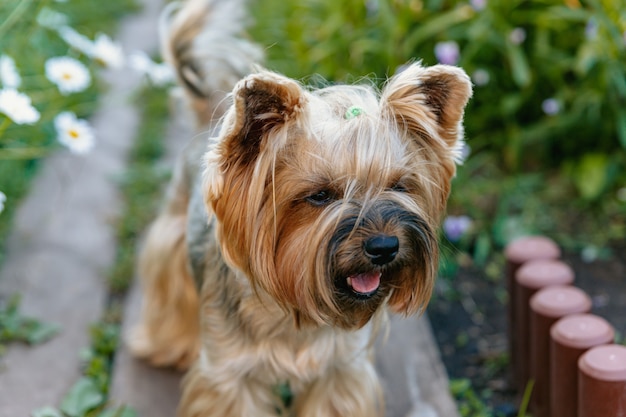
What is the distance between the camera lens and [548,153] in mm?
4758

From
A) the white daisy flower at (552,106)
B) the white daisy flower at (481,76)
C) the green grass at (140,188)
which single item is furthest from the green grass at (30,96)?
the white daisy flower at (552,106)

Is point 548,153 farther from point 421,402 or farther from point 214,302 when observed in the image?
point 214,302

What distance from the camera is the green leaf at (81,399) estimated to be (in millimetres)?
3133

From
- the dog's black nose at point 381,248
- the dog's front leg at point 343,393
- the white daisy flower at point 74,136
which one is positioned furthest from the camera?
the white daisy flower at point 74,136

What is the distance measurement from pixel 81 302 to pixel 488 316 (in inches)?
73.1

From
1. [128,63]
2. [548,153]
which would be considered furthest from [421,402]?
[128,63]

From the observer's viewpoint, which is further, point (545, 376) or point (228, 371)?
point (545, 376)

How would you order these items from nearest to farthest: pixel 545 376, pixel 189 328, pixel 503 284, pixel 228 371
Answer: pixel 228 371 → pixel 545 376 → pixel 189 328 → pixel 503 284

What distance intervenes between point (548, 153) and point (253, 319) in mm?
2645

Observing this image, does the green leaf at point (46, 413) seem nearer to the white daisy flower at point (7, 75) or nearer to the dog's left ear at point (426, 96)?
the white daisy flower at point (7, 75)

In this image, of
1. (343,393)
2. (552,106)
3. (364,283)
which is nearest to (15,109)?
(364,283)

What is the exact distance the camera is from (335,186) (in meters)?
2.31

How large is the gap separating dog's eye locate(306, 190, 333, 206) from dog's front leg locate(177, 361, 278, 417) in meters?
0.75

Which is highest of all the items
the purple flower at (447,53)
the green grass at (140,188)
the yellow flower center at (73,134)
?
the purple flower at (447,53)
